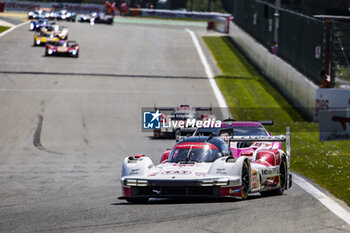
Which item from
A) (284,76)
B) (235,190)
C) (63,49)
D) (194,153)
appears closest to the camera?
(235,190)

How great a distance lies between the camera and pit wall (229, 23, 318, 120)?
35.2 m

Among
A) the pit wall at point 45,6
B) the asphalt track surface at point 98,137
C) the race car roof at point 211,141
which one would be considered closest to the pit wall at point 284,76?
the asphalt track surface at point 98,137

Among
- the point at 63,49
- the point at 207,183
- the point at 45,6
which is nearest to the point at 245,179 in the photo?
the point at 207,183

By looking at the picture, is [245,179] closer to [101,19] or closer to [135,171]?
[135,171]

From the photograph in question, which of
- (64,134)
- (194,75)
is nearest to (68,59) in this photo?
(194,75)

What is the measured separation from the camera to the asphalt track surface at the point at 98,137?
10.9 m

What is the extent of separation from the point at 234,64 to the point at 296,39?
14547 millimetres

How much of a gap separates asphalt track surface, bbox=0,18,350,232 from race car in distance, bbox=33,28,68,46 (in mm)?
1033

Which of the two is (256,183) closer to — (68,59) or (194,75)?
(194,75)

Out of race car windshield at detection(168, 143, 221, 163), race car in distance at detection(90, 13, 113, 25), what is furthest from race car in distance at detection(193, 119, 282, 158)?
race car in distance at detection(90, 13, 113, 25)

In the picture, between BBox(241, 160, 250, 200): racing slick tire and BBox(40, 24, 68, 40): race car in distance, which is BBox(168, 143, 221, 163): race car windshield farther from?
BBox(40, 24, 68, 40): race car in distance

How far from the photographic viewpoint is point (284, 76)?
4250 centimetres

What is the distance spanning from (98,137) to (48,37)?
31.5 m

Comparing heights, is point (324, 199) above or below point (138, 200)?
below
